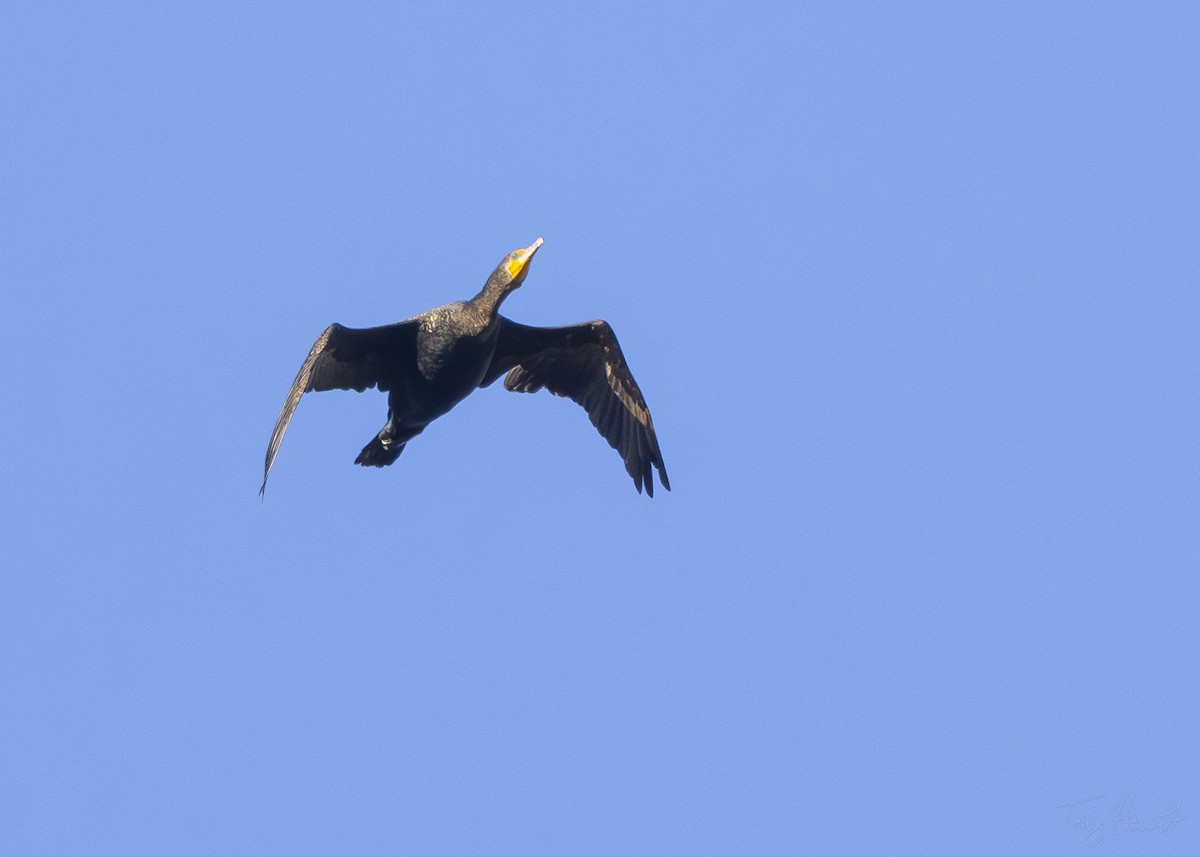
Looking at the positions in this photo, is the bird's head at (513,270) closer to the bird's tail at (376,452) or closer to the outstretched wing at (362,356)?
the outstretched wing at (362,356)

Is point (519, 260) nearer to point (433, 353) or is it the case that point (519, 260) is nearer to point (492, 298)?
point (492, 298)

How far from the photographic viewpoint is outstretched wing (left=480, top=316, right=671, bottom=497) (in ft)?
57.3

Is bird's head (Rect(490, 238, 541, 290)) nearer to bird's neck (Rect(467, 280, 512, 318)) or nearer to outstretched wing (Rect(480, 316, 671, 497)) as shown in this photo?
bird's neck (Rect(467, 280, 512, 318))

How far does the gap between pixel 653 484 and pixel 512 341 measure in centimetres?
220

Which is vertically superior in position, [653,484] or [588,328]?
[588,328]

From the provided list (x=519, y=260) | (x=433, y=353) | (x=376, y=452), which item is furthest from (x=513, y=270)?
(x=376, y=452)

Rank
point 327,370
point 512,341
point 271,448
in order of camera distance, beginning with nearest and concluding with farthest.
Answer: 1. point 271,448
2. point 327,370
3. point 512,341

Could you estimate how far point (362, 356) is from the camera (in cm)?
1587

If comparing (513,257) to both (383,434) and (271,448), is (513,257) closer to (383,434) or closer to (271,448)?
(383,434)

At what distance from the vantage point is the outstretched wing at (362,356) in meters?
15.5

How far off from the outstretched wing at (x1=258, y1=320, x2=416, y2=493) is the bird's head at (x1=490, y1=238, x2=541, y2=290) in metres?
0.95

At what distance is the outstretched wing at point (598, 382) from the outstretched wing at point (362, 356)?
1610mm

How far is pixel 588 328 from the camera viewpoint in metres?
17.4

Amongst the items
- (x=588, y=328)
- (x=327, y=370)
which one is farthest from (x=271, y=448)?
(x=588, y=328)
